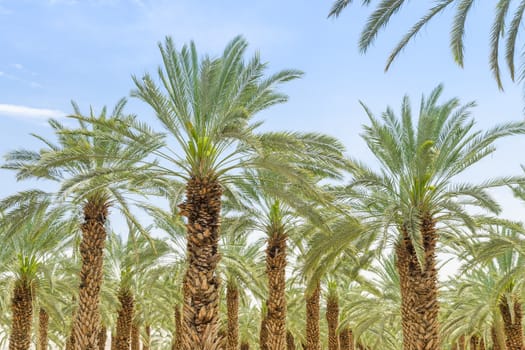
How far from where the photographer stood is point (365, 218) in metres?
17.3

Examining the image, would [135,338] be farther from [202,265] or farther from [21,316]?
[202,265]

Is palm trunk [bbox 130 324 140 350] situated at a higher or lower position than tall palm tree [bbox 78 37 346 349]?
lower

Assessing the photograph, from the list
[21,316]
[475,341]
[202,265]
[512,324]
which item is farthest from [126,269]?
[475,341]

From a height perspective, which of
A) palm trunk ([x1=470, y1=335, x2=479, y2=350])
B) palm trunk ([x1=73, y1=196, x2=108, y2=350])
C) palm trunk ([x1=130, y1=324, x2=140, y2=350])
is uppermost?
palm trunk ([x1=73, y1=196, x2=108, y2=350])

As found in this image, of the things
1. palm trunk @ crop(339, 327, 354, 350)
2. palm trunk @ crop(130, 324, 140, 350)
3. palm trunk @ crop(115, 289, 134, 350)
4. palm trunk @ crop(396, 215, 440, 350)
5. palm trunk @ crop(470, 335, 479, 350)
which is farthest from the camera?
palm trunk @ crop(470, 335, 479, 350)

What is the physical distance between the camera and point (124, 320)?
26.8 m

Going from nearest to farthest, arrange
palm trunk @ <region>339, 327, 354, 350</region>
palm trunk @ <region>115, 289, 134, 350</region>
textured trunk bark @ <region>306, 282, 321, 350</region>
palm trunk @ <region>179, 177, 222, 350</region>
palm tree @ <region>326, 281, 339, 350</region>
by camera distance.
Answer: palm trunk @ <region>179, 177, 222, 350</region> < textured trunk bark @ <region>306, 282, 321, 350</region> < palm trunk @ <region>115, 289, 134, 350</region> < palm tree @ <region>326, 281, 339, 350</region> < palm trunk @ <region>339, 327, 354, 350</region>

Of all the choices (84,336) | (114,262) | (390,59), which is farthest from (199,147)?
(114,262)

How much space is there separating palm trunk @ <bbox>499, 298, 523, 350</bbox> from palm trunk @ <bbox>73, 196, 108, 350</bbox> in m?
17.1

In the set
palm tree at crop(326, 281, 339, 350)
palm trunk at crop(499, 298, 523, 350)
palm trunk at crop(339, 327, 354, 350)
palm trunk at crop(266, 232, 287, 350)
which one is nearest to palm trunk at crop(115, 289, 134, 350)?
palm trunk at crop(266, 232, 287, 350)

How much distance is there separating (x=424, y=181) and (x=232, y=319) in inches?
543

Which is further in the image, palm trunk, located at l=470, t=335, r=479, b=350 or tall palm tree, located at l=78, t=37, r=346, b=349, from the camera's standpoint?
palm trunk, located at l=470, t=335, r=479, b=350

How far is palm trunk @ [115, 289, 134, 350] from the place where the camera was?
26203 millimetres

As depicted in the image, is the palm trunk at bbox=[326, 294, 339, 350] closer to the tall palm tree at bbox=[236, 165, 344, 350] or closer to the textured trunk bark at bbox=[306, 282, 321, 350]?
the textured trunk bark at bbox=[306, 282, 321, 350]
